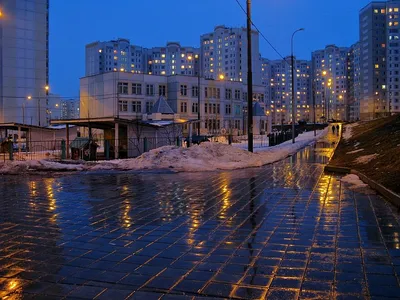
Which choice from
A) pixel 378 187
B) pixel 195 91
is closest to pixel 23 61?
pixel 195 91

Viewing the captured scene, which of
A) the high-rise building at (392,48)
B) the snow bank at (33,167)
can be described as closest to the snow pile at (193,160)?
the snow bank at (33,167)

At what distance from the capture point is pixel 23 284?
15.9ft

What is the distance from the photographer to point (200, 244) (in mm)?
6441

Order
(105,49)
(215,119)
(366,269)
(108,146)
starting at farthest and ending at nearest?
1. (105,49)
2. (215,119)
3. (108,146)
4. (366,269)

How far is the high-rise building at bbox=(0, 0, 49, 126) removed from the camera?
89.6 m

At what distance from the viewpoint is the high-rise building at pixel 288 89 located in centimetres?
18375

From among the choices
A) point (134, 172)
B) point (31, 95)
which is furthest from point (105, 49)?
point (134, 172)

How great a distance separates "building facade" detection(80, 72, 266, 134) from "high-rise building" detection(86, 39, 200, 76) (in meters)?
82.0

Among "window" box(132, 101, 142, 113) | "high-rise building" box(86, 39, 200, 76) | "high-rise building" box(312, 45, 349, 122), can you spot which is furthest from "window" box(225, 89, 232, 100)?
"high-rise building" box(312, 45, 349, 122)

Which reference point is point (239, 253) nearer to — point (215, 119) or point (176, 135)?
point (176, 135)

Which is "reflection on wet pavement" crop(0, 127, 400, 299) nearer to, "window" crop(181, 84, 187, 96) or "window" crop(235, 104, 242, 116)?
"window" crop(181, 84, 187, 96)

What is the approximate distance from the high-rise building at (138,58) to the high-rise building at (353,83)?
64237 mm

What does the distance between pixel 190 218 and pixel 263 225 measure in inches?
57.3

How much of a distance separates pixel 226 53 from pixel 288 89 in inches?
1860
